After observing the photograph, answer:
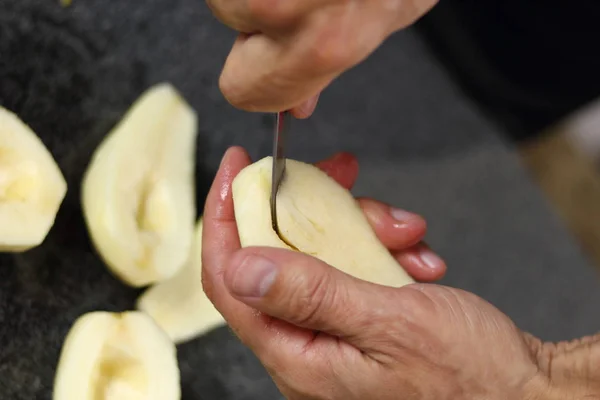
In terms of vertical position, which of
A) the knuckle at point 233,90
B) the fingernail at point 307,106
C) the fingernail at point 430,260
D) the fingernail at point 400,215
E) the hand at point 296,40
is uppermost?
the hand at point 296,40

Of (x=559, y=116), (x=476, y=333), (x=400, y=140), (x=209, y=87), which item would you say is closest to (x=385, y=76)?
(x=400, y=140)

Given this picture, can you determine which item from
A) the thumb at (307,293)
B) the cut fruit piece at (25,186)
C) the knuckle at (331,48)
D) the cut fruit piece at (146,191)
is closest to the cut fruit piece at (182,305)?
the cut fruit piece at (146,191)

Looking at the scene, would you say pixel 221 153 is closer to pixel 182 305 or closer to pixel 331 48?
pixel 182 305

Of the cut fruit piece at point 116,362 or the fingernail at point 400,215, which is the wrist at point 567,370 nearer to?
the fingernail at point 400,215

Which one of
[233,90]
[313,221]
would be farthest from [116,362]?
[233,90]

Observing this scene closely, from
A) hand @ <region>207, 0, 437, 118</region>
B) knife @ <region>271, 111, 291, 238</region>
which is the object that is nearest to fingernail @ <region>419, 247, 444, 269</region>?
knife @ <region>271, 111, 291, 238</region>

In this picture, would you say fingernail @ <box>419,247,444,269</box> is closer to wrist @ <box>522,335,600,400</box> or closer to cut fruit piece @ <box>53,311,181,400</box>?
wrist @ <box>522,335,600,400</box>
